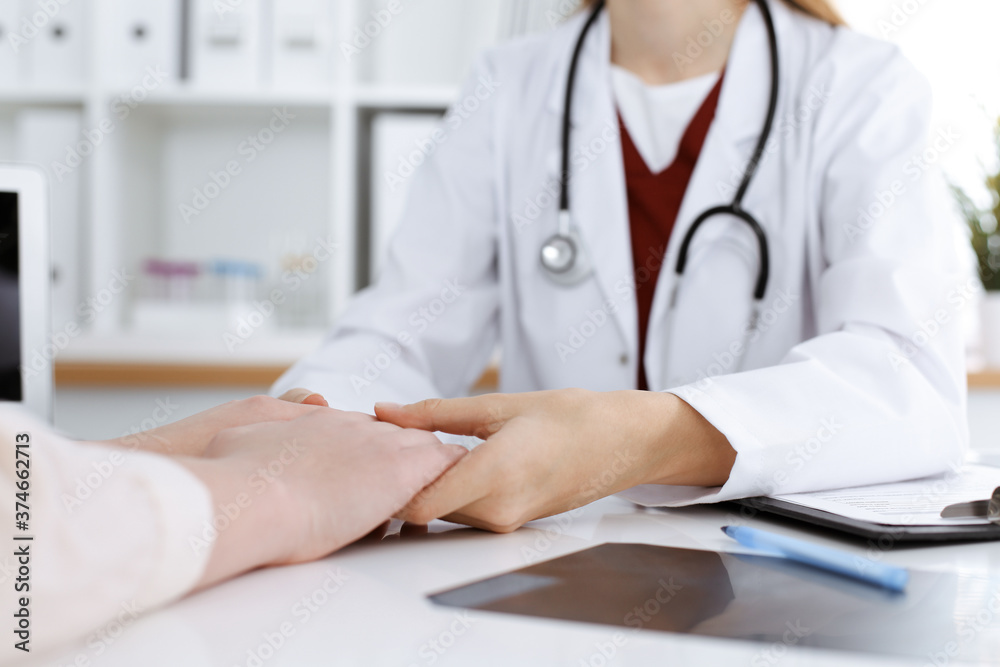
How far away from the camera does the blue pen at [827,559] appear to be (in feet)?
1.29

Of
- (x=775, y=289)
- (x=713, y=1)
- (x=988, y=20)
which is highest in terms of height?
(x=988, y=20)

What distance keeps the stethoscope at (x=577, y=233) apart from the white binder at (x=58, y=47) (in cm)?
137

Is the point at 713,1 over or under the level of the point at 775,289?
over

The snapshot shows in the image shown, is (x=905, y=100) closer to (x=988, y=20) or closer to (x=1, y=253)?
(x=1, y=253)

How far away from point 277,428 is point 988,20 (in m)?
2.25

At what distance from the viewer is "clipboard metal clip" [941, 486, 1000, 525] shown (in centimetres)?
51

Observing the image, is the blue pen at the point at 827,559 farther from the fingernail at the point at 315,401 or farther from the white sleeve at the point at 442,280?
the white sleeve at the point at 442,280

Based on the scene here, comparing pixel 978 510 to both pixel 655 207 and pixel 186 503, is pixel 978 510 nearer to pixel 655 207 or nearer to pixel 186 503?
pixel 186 503

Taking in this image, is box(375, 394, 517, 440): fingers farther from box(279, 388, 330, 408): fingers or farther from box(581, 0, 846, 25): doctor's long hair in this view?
box(581, 0, 846, 25): doctor's long hair

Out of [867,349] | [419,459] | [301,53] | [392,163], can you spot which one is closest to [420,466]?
[419,459]

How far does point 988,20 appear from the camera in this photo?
6.70ft

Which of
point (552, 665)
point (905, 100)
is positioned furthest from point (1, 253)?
point (905, 100)

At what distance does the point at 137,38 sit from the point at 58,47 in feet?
0.68

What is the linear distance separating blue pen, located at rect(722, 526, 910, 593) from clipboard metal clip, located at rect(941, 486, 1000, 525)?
0.40ft
